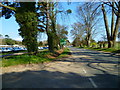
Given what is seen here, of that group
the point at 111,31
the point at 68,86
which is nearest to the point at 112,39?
the point at 111,31

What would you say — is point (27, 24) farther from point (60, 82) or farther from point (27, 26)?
point (60, 82)

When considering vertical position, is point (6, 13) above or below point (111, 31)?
above

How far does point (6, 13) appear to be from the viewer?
70.6 ft

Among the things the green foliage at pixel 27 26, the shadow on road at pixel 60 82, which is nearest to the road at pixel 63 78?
the shadow on road at pixel 60 82

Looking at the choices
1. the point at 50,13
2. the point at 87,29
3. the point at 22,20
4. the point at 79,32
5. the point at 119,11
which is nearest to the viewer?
the point at 22,20

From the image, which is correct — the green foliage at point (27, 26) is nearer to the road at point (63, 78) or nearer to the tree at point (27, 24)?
the tree at point (27, 24)

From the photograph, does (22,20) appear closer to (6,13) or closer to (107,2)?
(6,13)

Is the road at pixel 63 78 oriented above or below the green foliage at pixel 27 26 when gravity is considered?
below

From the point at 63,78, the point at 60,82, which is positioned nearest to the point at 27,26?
the point at 63,78

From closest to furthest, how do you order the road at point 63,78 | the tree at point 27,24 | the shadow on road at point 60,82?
the shadow on road at point 60,82 < the road at point 63,78 < the tree at point 27,24

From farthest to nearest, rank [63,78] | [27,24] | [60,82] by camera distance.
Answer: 1. [27,24]
2. [63,78]
3. [60,82]

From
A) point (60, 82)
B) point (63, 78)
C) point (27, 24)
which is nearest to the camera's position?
point (60, 82)

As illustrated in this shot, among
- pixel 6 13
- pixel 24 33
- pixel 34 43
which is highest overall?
pixel 6 13

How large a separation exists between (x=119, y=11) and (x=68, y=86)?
25794mm
